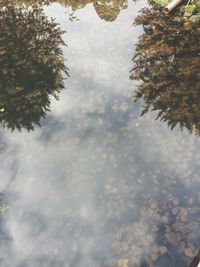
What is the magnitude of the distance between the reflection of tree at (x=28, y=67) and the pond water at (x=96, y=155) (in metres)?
0.04

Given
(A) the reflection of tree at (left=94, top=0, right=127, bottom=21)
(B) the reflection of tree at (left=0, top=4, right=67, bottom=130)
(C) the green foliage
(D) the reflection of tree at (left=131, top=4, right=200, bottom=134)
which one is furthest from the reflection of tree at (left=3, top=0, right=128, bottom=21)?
(C) the green foliage

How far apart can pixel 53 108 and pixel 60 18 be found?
6283 mm

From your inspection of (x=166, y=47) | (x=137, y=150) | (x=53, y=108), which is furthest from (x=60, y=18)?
(x=137, y=150)

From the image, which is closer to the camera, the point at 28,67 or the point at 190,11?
the point at 28,67

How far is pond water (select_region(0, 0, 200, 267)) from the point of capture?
5.54 m

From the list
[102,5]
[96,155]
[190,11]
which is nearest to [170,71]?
[96,155]

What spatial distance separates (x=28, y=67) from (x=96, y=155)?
4556mm

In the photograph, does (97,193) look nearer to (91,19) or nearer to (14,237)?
(14,237)

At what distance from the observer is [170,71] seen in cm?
901

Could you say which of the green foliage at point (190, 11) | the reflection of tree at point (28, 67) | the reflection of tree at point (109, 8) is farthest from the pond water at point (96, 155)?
the reflection of tree at point (109, 8)

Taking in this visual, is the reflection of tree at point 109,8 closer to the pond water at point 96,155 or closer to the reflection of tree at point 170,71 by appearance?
the pond water at point 96,155

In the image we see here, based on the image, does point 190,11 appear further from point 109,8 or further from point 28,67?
point 28,67

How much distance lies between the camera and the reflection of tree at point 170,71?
310 inches

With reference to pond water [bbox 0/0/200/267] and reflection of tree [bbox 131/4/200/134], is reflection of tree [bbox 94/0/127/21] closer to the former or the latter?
pond water [bbox 0/0/200/267]
